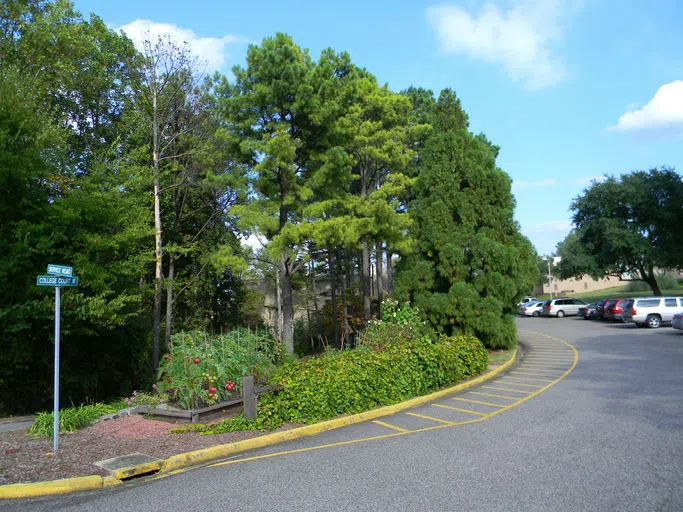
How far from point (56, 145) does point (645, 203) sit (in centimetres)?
4328

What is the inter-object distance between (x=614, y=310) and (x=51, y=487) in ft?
106

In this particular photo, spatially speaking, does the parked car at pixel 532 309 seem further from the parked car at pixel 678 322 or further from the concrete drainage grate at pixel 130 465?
the concrete drainage grate at pixel 130 465

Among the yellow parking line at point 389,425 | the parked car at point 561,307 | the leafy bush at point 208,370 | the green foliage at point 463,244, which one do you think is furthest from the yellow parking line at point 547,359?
the parked car at point 561,307

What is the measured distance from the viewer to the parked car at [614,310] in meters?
29.8

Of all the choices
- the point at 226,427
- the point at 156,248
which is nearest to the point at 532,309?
the point at 156,248

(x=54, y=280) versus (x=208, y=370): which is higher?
(x=54, y=280)

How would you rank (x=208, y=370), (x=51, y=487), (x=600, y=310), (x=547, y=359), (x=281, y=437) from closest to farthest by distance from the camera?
(x=51, y=487)
(x=281, y=437)
(x=208, y=370)
(x=547, y=359)
(x=600, y=310)

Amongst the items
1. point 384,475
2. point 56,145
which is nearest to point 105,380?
point 56,145

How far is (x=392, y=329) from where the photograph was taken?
13727mm

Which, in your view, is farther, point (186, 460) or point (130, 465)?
point (186, 460)

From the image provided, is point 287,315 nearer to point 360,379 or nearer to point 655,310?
point 360,379

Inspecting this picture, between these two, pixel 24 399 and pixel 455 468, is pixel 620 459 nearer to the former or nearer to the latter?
pixel 455 468

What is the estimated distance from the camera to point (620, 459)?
5.79 metres

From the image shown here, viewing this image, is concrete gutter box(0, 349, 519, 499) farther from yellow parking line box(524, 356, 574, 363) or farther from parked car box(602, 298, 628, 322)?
parked car box(602, 298, 628, 322)
